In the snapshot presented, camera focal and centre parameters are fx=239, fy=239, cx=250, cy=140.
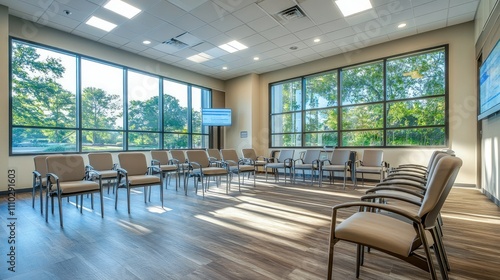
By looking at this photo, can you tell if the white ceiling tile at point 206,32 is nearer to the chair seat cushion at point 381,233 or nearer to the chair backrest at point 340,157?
the chair backrest at point 340,157

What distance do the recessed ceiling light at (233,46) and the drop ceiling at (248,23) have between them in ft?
0.51

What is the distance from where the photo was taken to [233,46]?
6133mm

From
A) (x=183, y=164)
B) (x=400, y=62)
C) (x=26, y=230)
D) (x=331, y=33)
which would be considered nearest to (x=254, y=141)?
(x=183, y=164)

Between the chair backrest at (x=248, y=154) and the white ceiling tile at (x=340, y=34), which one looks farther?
the chair backrest at (x=248, y=154)

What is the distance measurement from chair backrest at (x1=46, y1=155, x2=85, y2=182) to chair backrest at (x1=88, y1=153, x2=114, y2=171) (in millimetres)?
790

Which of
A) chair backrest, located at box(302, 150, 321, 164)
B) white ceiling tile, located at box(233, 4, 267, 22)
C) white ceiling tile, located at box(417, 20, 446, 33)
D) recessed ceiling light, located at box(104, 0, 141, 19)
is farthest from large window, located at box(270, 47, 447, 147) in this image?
recessed ceiling light, located at box(104, 0, 141, 19)

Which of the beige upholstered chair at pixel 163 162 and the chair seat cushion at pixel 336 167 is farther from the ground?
the beige upholstered chair at pixel 163 162

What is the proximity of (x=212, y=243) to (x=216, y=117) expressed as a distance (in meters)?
6.23

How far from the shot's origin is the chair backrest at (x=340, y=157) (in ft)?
19.1

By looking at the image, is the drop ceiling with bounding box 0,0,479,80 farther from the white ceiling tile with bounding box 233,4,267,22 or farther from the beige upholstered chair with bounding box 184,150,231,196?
the beige upholstered chair with bounding box 184,150,231,196

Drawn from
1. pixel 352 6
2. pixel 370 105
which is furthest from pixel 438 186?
pixel 370 105

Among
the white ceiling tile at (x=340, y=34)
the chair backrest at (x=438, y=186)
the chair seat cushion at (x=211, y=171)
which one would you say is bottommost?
the chair seat cushion at (x=211, y=171)

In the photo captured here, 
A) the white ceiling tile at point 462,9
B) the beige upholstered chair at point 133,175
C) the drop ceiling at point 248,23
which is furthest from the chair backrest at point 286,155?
the white ceiling tile at point 462,9

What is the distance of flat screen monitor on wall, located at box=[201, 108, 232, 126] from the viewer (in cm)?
809
